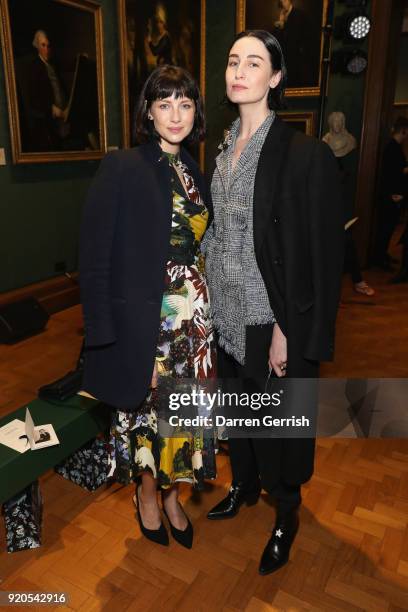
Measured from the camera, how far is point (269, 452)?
2.03 meters

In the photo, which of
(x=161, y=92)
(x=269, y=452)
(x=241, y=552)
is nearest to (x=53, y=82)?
(x=161, y=92)

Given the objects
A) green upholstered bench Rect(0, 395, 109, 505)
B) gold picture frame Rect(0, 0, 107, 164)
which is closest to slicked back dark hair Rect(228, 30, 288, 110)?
green upholstered bench Rect(0, 395, 109, 505)

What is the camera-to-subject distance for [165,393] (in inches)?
75.8

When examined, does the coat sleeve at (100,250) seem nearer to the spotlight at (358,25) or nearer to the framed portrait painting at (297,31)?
the spotlight at (358,25)

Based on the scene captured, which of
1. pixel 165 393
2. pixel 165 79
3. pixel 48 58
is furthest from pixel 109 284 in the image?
pixel 48 58

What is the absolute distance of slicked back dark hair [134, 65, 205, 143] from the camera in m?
1.72

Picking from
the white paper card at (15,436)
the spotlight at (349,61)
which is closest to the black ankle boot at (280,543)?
the white paper card at (15,436)

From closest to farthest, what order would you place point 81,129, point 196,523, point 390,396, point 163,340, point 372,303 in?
point 163,340, point 196,523, point 390,396, point 81,129, point 372,303

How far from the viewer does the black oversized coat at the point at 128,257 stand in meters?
1.67

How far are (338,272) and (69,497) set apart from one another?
5.63 ft

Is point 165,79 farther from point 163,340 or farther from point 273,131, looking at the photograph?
point 163,340

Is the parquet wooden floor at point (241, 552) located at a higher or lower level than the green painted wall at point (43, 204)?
lower

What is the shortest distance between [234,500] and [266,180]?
1499mm

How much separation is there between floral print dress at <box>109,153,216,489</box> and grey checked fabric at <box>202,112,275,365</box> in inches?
2.3
